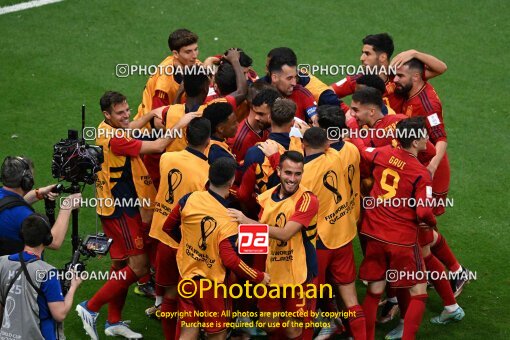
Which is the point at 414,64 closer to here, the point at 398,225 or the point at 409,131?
the point at 409,131

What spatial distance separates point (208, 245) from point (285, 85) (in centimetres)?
239

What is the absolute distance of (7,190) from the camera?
8.05 m

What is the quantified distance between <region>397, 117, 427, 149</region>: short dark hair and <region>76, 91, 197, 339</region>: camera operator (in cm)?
185

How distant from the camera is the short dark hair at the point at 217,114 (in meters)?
8.43

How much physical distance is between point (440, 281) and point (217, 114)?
103 inches

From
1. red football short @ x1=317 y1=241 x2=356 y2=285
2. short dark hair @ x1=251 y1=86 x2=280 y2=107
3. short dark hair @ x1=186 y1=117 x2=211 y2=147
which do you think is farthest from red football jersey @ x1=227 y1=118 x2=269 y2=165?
red football short @ x1=317 y1=241 x2=356 y2=285

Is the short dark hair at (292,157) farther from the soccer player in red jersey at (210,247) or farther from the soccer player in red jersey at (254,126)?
the soccer player in red jersey at (254,126)

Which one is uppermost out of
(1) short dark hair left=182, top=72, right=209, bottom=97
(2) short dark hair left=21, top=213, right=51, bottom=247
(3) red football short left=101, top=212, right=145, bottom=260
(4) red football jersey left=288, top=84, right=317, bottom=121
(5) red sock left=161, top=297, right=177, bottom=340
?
(1) short dark hair left=182, top=72, right=209, bottom=97

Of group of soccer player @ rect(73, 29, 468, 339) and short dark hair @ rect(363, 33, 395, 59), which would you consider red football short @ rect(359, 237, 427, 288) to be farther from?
short dark hair @ rect(363, 33, 395, 59)

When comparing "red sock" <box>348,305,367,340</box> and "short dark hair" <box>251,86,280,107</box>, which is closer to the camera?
"red sock" <box>348,305,367,340</box>

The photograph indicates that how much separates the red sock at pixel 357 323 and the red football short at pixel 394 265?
30cm

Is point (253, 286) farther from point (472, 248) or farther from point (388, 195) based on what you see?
point (472, 248)

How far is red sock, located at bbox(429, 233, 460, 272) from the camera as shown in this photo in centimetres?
933

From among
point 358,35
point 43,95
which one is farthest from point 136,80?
point 358,35
